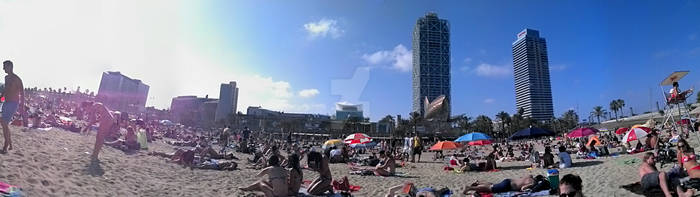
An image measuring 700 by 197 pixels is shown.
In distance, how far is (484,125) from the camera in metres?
81.6

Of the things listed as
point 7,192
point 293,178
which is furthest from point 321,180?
point 7,192

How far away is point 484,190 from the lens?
6.51 m

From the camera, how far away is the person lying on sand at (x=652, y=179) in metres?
4.77

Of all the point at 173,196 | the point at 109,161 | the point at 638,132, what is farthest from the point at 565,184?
the point at 638,132

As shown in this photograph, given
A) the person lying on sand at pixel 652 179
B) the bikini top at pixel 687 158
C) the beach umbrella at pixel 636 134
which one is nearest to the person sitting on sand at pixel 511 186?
the person lying on sand at pixel 652 179

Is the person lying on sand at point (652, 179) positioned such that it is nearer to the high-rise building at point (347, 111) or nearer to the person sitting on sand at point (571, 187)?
the person sitting on sand at point (571, 187)

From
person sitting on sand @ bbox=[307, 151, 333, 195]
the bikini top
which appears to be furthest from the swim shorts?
the bikini top

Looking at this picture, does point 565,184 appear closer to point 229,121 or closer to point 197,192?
point 197,192

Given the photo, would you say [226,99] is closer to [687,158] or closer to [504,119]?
[504,119]

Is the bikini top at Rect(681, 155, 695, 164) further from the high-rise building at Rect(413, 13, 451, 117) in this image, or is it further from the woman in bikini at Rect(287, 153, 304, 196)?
the high-rise building at Rect(413, 13, 451, 117)

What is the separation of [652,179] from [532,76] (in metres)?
153

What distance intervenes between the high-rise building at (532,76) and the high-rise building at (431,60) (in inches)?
1379

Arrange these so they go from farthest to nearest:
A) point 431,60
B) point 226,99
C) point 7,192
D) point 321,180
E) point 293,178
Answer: point 431,60 < point 226,99 < point 321,180 < point 293,178 < point 7,192

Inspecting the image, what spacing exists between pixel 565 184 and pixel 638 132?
43.5ft
